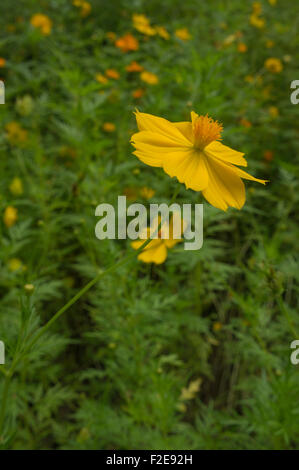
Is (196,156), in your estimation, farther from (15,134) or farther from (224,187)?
(15,134)

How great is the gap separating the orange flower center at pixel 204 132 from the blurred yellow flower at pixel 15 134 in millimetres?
1167

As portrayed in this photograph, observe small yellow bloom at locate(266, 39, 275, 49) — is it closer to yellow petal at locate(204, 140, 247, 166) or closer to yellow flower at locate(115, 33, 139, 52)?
yellow flower at locate(115, 33, 139, 52)

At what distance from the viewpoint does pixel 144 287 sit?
1.30m

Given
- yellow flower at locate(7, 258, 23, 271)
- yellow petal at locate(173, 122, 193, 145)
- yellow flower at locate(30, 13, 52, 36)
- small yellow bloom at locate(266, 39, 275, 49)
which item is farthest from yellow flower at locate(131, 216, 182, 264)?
small yellow bloom at locate(266, 39, 275, 49)

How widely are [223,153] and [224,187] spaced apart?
0.32 ft

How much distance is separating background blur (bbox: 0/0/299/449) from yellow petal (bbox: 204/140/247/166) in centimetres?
30

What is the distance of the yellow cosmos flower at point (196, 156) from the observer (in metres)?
0.70

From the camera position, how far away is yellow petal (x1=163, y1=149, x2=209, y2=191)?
68 centimetres

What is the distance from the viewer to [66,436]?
1370 mm

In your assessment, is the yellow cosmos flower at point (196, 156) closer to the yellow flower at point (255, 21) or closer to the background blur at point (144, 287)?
the background blur at point (144, 287)

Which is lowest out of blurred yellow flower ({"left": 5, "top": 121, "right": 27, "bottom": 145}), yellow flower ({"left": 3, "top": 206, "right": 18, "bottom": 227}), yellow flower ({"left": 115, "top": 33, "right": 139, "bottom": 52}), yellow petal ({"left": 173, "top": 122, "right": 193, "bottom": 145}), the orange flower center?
the orange flower center

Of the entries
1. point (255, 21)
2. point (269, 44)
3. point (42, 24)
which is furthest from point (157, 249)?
point (255, 21)

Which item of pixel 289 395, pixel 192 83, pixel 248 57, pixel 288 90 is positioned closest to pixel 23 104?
pixel 192 83

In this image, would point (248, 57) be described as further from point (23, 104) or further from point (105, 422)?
point (105, 422)
